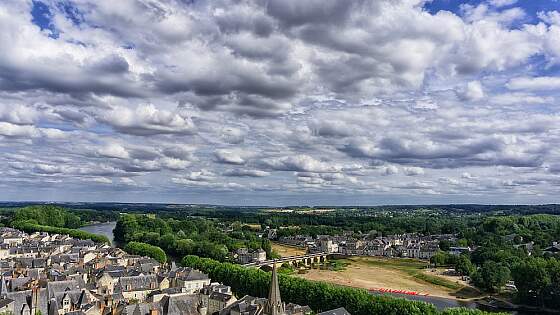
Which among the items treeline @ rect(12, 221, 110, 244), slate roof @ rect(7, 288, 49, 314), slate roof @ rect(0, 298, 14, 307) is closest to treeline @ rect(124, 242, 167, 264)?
treeline @ rect(12, 221, 110, 244)

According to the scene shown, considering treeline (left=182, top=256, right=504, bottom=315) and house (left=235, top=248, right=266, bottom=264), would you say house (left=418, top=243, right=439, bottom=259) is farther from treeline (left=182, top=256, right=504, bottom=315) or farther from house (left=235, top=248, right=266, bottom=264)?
treeline (left=182, top=256, right=504, bottom=315)

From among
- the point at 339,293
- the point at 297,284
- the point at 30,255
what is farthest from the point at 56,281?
the point at 30,255

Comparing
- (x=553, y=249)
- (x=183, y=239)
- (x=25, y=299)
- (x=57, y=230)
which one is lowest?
(x=25, y=299)

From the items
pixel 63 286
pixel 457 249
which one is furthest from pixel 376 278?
pixel 63 286

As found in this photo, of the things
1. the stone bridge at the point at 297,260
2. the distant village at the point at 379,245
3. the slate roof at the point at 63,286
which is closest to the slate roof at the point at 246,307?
the slate roof at the point at 63,286

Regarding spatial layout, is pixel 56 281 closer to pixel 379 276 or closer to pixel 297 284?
pixel 297 284

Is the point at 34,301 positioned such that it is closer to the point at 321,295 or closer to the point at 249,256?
the point at 321,295
